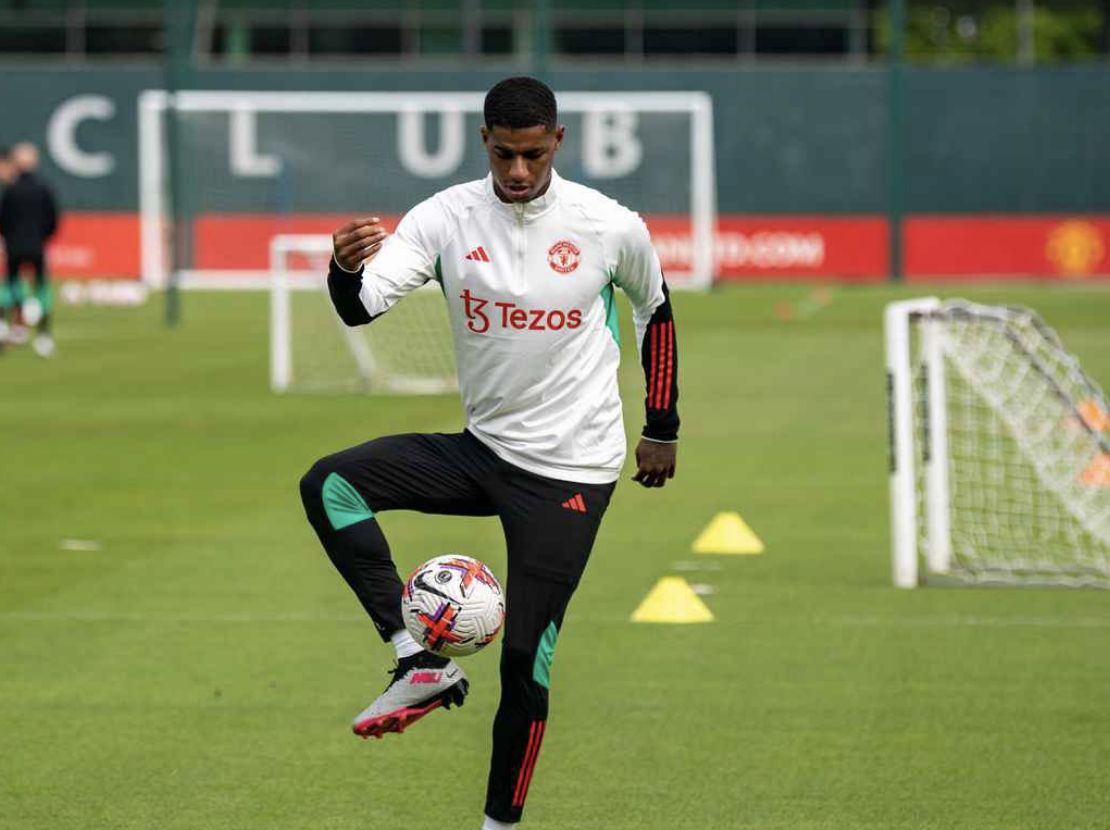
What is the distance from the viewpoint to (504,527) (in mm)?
6742

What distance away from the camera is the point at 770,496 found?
15.3 meters

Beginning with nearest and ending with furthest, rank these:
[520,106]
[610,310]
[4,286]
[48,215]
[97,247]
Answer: [520,106] < [610,310] < [48,215] < [4,286] < [97,247]

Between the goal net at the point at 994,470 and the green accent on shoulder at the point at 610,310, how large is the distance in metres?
4.64

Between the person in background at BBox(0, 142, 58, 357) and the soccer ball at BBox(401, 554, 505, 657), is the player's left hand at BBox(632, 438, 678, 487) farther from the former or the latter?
the person in background at BBox(0, 142, 58, 357)

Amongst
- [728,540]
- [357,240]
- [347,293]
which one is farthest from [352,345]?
[357,240]

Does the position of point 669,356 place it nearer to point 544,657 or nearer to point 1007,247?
point 544,657

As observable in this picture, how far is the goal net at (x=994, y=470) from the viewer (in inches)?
453

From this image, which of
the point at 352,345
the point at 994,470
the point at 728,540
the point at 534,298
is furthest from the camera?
the point at 352,345

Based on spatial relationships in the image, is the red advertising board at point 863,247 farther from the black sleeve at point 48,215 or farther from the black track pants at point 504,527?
the black track pants at point 504,527

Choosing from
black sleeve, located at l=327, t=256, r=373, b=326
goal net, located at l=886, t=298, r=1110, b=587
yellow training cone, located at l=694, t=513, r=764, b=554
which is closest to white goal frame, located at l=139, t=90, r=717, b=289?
goal net, located at l=886, t=298, r=1110, b=587

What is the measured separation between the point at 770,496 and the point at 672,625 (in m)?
4.64

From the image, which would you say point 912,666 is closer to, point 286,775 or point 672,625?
point 672,625

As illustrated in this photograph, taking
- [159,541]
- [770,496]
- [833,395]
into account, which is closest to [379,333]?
[833,395]

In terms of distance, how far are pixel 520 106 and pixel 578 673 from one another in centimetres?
Result: 378
